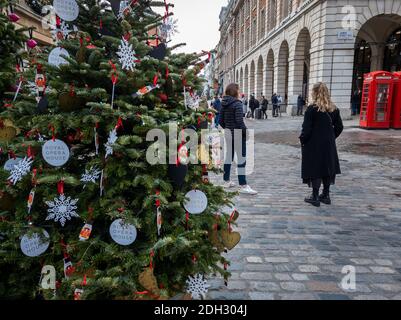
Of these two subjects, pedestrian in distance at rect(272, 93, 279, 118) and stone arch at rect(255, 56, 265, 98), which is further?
stone arch at rect(255, 56, 265, 98)

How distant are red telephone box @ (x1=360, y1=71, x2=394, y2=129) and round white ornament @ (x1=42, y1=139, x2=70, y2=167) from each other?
18.1 m

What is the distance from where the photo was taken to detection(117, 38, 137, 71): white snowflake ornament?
2.28m

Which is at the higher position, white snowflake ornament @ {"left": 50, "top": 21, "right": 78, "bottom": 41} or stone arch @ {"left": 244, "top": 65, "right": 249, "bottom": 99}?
stone arch @ {"left": 244, "top": 65, "right": 249, "bottom": 99}

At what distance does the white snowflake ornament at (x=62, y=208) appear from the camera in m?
2.31

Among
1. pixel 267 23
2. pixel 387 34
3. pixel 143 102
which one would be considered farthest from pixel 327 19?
pixel 143 102

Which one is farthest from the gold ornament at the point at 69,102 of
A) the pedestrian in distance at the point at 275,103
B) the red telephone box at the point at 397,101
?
the pedestrian in distance at the point at 275,103

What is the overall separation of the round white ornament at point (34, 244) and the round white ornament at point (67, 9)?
1.50 meters

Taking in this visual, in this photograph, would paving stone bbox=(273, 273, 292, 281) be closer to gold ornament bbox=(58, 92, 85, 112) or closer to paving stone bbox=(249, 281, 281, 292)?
paving stone bbox=(249, 281, 281, 292)

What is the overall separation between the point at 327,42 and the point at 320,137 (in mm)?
18901

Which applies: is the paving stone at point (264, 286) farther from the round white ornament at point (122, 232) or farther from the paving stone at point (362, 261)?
the round white ornament at point (122, 232)

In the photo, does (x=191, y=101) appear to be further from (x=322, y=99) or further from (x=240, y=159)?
(x=240, y=159)

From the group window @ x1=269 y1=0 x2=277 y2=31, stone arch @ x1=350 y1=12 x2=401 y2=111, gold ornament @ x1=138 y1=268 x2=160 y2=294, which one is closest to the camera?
gold ornament @ x1=138 y1=268 x2=160 y2=294

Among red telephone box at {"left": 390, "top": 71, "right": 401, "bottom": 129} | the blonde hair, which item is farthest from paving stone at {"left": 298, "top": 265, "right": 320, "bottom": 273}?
red telephone box at {"left": 390, "top": 71, "right": 401, "bottom": 129}
